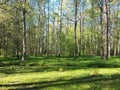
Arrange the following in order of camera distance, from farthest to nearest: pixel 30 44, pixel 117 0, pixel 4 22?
pixel 30 44 < pixel 117 0 < pixel 4 22

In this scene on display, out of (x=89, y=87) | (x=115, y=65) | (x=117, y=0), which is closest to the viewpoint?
(x=89, y=87)

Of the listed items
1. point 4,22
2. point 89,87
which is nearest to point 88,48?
point 4,22

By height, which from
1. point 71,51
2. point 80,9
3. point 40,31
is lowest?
point 71,51

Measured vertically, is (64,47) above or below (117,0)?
below

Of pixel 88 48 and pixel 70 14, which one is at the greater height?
pixel 70 14

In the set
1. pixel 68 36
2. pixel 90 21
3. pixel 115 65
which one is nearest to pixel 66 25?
pixel 68 36

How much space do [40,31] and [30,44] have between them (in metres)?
22.8

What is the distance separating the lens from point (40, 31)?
7731 cm

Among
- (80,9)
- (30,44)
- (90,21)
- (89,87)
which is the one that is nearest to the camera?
(89,87)

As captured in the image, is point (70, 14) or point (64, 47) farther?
point (64, 47)

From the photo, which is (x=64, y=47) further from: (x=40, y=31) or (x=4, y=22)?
(x=4, y=22)

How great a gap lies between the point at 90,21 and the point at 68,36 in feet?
94.0

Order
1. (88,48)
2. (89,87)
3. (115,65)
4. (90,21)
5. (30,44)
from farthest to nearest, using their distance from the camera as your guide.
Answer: (88,48)
(30,44)
(90,21)
(115,65)
(89,87)

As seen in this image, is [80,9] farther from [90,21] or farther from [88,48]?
[88,48]
